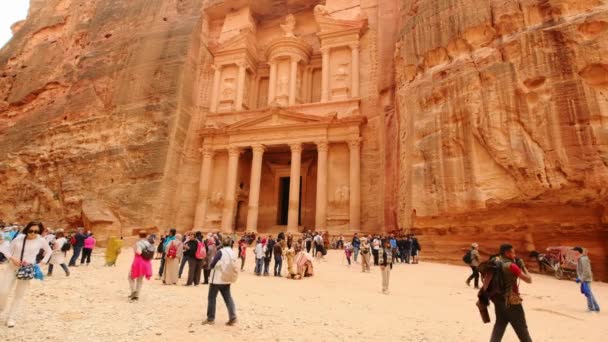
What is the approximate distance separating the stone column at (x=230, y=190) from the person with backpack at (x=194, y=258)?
13498 mm

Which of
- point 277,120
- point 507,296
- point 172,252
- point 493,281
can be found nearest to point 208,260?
point 172,252

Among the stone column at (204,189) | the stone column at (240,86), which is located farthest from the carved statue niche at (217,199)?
the stone column at (240,86)

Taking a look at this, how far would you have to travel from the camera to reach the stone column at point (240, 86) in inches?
1036

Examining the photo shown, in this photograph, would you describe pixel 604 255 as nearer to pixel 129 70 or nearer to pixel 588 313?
pixel 588 313

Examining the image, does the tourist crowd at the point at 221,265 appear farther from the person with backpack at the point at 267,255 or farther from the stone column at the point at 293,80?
the stone column at the point at 293,80

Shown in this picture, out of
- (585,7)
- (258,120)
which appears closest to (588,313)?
(585,7)

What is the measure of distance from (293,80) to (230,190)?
9.16 metres

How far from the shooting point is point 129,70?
82.6 ft

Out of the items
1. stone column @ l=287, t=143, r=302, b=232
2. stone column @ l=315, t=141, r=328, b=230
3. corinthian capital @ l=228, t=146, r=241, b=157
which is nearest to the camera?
stone column @ l=315, t=141, r=328, b=230

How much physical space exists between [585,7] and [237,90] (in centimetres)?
2069

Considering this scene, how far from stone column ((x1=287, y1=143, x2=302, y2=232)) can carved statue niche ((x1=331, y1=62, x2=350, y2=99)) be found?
15.5 ft

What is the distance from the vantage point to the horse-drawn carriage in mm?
10719

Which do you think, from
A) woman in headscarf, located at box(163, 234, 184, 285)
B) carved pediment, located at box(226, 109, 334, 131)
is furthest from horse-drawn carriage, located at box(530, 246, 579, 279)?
carved pediment, located at box(226, 109, 334, 131)

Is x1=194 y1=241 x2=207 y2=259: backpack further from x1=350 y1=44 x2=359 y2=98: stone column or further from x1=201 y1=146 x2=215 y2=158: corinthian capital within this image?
x1=350 y1=44 x2=359 y2=98: stone column
